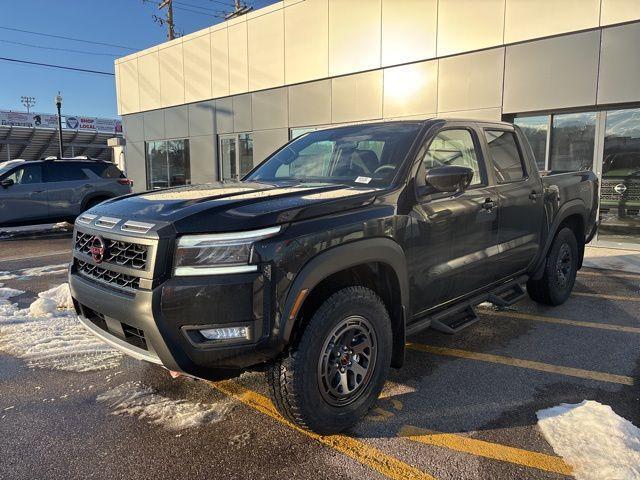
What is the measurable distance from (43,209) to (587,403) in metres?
12.2

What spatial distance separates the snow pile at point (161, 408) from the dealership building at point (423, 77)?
878cm

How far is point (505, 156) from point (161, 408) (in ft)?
11.8

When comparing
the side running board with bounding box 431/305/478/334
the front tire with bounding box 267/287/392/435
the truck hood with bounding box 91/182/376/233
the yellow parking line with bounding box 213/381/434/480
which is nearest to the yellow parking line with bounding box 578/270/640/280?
the side running board with bounding box 431/305/478/334

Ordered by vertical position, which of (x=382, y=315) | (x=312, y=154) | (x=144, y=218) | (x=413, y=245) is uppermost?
(x=312, y=154)

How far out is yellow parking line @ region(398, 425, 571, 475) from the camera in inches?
105

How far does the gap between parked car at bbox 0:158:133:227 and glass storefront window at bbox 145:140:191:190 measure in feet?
16.8

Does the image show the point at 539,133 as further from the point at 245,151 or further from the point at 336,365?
the point at 245,151

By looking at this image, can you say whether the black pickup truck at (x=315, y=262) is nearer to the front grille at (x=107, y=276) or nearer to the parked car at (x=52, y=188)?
the front grille at (x=107, y=276)

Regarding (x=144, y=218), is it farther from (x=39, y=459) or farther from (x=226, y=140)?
(x=226, y=140)

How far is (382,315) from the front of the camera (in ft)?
10.00

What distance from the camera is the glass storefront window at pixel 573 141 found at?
31.1 ft

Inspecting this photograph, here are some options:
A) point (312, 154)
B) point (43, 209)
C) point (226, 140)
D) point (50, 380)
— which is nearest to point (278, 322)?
point (312, 154)

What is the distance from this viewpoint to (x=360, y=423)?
123 inches

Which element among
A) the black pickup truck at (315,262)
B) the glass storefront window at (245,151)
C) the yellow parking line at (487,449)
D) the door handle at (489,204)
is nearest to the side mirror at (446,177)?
the black pickup truck at (315,262)
